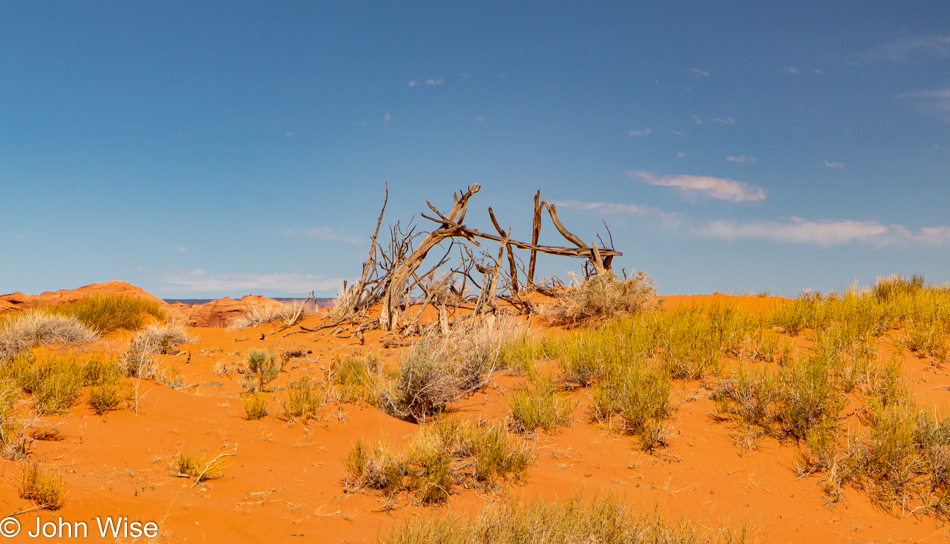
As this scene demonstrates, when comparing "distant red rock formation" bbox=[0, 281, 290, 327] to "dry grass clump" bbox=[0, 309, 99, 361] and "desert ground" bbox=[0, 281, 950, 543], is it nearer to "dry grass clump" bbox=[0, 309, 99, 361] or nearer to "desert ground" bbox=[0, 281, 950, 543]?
"dry grass clump" bbox=[0, 309, 99, 361]

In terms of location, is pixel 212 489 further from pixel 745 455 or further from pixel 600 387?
pixel 745 455

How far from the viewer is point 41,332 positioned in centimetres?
1137

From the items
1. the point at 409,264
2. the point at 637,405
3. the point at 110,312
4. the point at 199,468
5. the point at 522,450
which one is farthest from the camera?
the point at 110,312

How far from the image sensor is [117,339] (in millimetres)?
13867

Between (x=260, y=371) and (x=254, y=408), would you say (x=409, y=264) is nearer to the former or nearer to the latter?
(x=260, y=371)

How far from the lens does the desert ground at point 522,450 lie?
4176 mm

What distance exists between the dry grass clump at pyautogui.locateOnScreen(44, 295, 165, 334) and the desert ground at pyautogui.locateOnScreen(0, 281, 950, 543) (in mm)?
7238

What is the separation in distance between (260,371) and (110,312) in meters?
8.74

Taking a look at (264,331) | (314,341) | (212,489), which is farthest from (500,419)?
(264,331)

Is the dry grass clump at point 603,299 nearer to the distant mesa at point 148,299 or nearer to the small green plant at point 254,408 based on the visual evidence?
the small green plant at point 254,408

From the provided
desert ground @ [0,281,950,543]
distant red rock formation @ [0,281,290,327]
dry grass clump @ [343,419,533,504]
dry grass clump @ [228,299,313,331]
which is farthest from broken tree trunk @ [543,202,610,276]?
distant red rock formation @ [0,281,290,327]

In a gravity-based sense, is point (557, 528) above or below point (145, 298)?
below

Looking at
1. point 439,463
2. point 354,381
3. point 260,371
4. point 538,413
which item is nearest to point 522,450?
point 439,463

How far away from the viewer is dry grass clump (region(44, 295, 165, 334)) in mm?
14141
